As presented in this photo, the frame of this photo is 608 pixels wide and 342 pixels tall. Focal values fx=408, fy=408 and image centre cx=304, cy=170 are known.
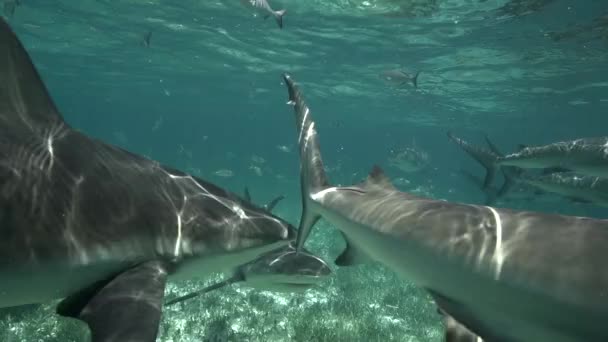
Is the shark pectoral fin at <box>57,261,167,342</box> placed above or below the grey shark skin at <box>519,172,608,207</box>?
above

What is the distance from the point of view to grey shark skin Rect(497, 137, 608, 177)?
789 centimetres

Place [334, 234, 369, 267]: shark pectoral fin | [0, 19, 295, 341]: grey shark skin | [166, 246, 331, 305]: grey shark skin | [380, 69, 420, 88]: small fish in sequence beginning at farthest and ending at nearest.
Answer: [380, 69, 420, 88]: small fish < [166, 246, 331, 305]: grey shark skin < [334, 234, 369, 267]: shark pectoral fin < [0, 19, 295, 341]: grey shark skin

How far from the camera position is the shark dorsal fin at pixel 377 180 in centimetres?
423

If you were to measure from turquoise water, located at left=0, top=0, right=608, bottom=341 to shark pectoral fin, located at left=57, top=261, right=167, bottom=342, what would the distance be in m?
4.33

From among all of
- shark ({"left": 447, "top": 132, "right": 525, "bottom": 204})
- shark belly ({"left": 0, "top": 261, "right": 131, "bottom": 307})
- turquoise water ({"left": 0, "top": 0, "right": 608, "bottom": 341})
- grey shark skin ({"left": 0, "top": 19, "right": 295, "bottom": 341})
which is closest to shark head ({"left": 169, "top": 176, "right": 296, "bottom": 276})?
grey shark skin ({"left": 0, "top": 19, "right": 295, "bottom": 341})

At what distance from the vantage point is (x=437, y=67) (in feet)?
98.4

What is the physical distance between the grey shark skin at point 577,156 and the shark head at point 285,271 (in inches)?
223

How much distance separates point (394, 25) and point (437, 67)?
26.2 feet

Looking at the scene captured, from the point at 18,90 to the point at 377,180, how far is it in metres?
3.26

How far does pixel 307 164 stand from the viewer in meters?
5.11

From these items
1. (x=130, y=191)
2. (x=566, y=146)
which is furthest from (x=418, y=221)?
(x=566, y=146)

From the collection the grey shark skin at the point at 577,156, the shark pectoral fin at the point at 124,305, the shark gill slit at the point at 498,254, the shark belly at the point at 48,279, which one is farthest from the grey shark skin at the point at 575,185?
the shark belly at the point at 48,279

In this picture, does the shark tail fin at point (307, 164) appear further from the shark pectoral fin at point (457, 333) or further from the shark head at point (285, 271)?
the shark pectoral fin at point (457, 333)

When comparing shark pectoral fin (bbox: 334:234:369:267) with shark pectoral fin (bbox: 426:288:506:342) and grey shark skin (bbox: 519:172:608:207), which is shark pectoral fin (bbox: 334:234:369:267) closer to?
shark pectoral fin (bbox: 426:288:506:342)
